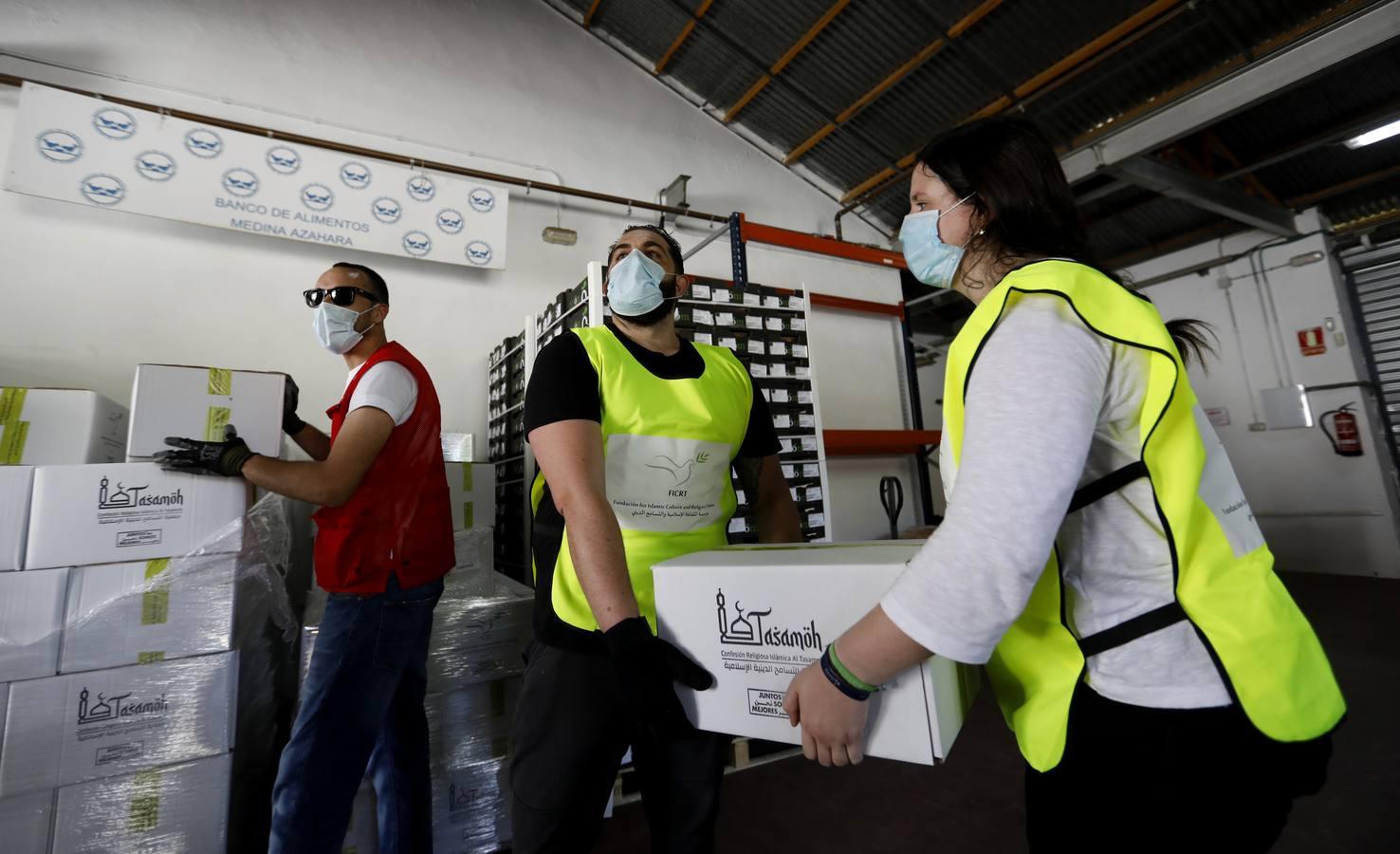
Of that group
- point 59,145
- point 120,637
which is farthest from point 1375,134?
point 59,145

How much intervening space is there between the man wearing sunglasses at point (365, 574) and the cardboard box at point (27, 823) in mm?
647

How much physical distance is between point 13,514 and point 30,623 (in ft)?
0.96

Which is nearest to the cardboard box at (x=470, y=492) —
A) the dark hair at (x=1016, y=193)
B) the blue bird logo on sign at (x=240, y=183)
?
the blue bird logo on sign at (x=240, y=183)

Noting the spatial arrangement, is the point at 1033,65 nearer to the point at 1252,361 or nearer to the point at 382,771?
the point at 1252,361

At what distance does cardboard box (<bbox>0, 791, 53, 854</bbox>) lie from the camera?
1460 mm

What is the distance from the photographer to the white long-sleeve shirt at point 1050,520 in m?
0.53

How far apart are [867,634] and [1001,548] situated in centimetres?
16

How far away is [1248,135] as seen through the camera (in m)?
4.75

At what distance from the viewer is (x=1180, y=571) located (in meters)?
0.57

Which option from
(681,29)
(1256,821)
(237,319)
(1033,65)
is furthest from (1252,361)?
(237,319)

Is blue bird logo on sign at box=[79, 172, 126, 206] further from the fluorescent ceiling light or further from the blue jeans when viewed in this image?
the fluorescent ceiling light

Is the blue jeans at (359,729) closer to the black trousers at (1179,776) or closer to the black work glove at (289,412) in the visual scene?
the black work glove at (289,412)

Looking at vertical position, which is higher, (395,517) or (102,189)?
(102,189)

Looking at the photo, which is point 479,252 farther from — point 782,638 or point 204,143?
point 782,638
